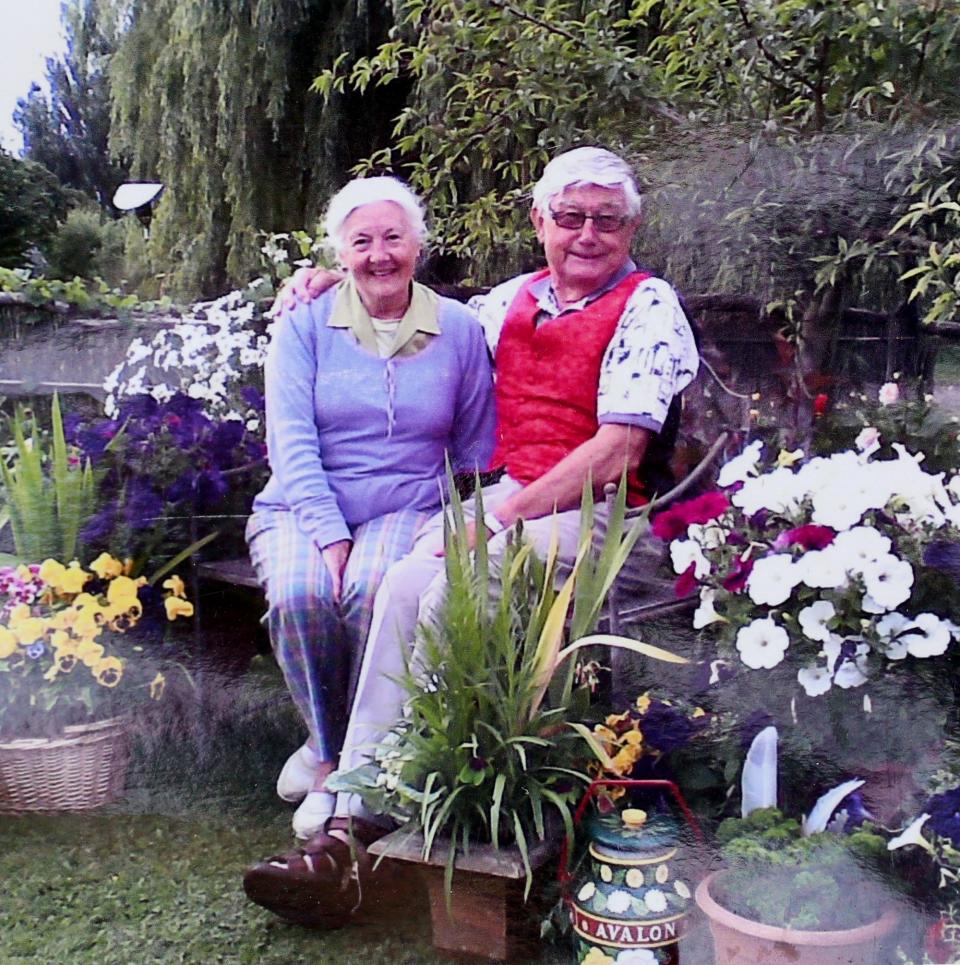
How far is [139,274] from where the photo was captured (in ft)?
8.37

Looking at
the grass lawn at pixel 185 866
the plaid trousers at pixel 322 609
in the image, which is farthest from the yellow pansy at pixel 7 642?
the plaid trousers at pixel 322 609

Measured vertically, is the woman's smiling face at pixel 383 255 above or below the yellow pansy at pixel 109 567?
above

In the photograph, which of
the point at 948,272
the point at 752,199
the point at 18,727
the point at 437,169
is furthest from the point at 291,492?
the point at 948,272

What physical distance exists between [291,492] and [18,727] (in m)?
0.91

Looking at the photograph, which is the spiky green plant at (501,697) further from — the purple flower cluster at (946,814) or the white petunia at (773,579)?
the purple flower cluster at (946,814)

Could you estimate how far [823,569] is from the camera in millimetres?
2197

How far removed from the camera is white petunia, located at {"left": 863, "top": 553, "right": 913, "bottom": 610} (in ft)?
7.11

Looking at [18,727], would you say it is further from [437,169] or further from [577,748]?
[437,169]

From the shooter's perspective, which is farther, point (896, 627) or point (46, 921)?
point (46, 921)

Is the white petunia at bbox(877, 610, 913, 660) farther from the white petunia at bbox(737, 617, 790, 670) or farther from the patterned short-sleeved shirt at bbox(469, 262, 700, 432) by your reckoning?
the patterned short-sleeved shirt at bbox(469, 262, 700, 432)

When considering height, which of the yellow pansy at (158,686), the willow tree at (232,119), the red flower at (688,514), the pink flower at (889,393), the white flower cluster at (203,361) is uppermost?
the willow tree at (232,119)

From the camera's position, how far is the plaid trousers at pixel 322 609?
2.42 metres

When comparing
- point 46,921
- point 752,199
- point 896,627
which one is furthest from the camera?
point 46,921

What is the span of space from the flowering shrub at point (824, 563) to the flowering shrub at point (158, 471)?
37.3 inches
